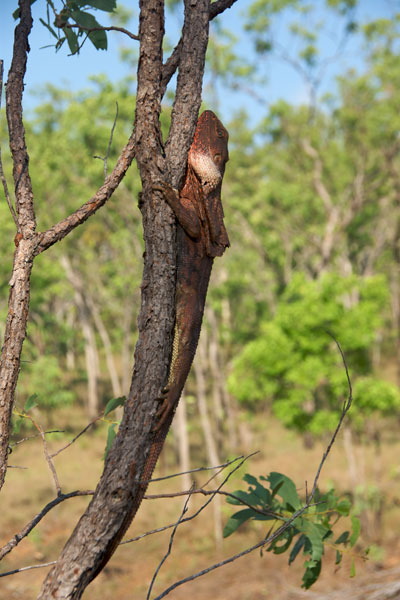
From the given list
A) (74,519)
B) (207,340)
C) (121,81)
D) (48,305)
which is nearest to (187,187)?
(121,81)

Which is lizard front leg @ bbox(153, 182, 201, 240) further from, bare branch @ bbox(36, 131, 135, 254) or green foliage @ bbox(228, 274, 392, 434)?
green foliage @ bbox(228, 274, 392, 434)

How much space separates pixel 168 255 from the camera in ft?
7.62

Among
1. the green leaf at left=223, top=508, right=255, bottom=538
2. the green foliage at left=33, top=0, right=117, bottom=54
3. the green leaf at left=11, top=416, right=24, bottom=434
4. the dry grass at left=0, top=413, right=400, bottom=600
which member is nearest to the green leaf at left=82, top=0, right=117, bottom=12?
the green foliage at left=33, top=0, right=117, bottom=54

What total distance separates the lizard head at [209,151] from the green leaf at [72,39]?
37.3 inches

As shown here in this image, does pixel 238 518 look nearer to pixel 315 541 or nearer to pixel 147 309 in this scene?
pixel 315 541

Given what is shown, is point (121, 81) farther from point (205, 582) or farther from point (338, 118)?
point (205, 582)

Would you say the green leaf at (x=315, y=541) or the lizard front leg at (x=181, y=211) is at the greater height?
the lizard front leg at (x=181, y=211)

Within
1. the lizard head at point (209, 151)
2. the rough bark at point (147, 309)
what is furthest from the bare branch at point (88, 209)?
the lizard head at point (209, 151)

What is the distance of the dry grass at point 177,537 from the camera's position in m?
12.6

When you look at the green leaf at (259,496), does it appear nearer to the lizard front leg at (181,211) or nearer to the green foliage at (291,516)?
the green foliage at (291,516)

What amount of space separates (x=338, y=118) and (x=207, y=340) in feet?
32.1

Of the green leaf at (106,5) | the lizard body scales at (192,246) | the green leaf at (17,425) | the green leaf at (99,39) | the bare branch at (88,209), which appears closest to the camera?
the lizard body scales at (192,246)

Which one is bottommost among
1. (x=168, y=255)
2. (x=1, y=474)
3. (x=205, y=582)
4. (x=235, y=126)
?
(x=205, y=582)

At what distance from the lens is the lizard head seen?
2521mm
